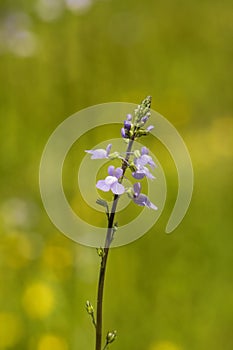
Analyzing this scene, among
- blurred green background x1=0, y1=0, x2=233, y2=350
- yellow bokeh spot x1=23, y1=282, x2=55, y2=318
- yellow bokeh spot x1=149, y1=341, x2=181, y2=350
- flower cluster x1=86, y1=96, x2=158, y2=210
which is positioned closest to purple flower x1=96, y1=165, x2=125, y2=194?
flower cluster x1=86, y1=96, x2=158, y2=210

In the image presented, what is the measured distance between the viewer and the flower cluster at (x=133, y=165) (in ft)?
1.82

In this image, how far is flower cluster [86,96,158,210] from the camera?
21.8 inches

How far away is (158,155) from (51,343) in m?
1.63

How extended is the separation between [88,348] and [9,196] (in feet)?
2.84

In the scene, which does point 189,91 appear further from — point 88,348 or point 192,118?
point 88,348

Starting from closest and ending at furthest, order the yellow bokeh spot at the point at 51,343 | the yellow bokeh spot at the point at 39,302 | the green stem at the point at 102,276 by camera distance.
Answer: the green stem at the point at 102,276, the yellow bokeh spot at the point at 51,343, the yellow bokeh spot at the point at 39,302

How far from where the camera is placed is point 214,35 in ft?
12.5

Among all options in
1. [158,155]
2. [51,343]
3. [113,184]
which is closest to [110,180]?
[113,184]

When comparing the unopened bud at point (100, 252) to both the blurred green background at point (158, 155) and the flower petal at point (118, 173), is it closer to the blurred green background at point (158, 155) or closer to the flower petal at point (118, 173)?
the flower petal at point (118, 173)

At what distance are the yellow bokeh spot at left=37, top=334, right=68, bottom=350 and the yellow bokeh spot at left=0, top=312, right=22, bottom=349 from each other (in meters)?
0.07

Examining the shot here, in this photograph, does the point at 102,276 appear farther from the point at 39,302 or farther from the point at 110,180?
the point at 39,302

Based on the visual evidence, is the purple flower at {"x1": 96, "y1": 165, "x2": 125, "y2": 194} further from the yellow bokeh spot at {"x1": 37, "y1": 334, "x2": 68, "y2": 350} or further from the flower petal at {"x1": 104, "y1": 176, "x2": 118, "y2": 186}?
the yellow bokeh spot at {"x1": 37, "y1": 334, "x2": 68, "y2": 350}

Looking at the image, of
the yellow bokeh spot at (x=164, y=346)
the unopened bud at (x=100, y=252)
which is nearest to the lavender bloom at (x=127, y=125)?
the unopened bud at (x=100, y=252)

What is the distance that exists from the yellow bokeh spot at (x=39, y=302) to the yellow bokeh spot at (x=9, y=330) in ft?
0.14
